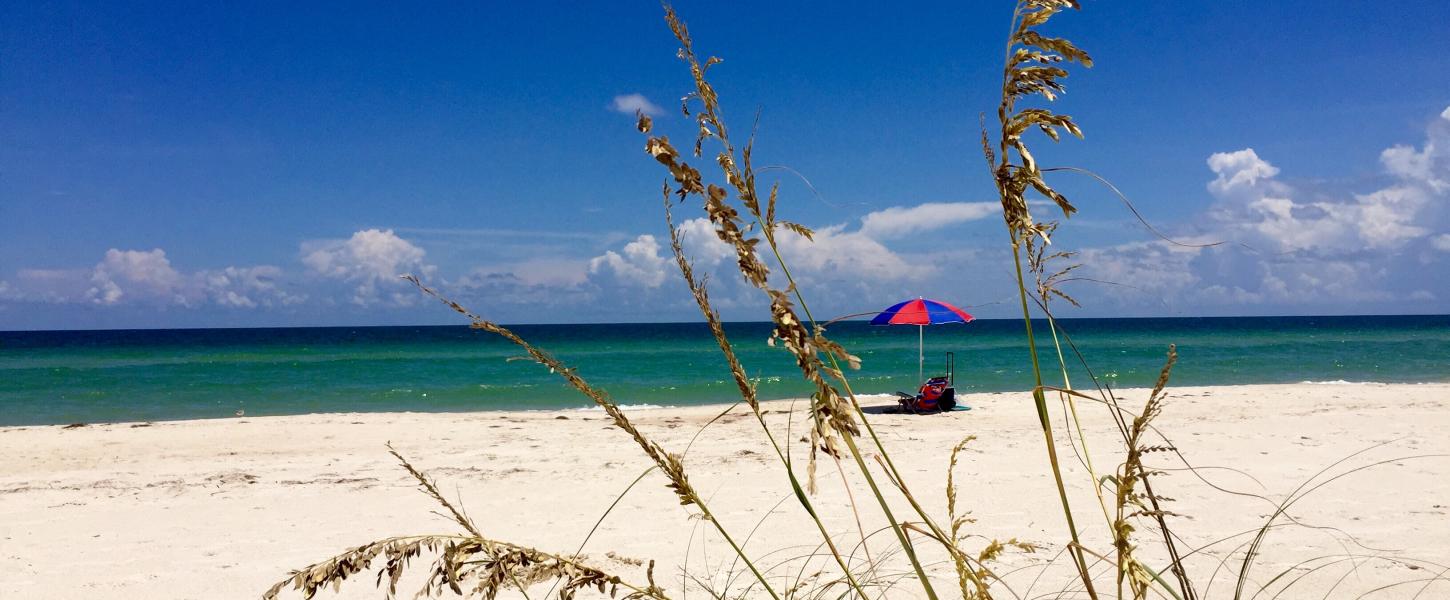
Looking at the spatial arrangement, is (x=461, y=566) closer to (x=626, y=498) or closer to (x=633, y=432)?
(x=633, y=432)

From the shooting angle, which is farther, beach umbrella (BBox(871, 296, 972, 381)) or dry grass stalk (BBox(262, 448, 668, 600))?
beach umbrella (BBox(871, 296, 972, 381))

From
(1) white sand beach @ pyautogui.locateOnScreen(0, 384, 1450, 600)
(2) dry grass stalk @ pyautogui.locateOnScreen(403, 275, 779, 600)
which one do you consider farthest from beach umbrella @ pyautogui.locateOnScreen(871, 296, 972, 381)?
(2) dry grass stalk @ pyautogui.locateOnScreen(403, 275, 779, 600)

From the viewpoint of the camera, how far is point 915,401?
13945mm

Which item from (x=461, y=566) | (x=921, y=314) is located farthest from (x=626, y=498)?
(x=921, y=314)

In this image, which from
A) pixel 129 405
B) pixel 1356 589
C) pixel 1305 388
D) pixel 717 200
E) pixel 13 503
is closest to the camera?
pixel 717 200

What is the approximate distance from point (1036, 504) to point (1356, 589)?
2.24 meters

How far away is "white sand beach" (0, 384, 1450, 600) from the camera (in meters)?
4.58

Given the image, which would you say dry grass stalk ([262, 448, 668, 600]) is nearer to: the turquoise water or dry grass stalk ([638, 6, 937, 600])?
dry grass stalk ([638, 6, 937, 600])

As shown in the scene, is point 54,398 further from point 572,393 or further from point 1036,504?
point 1036,504

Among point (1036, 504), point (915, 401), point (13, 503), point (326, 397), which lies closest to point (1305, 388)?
point (915, 401)

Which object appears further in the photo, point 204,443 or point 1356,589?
point 204,443

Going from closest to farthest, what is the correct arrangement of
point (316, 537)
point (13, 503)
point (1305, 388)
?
point (316, 537) → point (13, 503) → point (1305, 388)

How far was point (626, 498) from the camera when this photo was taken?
20.9ft

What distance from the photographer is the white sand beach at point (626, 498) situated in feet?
15.0
